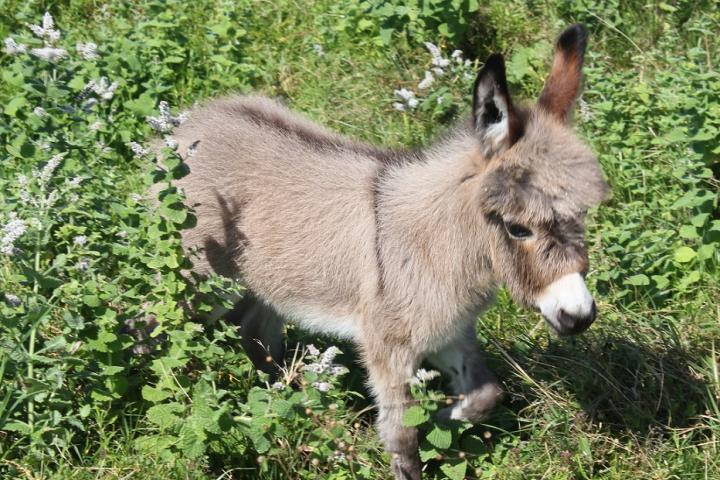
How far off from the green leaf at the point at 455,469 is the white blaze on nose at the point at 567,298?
83 cm

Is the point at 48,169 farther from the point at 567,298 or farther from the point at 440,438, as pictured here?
the point at 567,298

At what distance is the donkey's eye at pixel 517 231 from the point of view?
12.5 ft

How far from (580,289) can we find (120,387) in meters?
1.87

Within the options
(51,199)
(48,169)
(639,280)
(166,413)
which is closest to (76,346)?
(166,413)

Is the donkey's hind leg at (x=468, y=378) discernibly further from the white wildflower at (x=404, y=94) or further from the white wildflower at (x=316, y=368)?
the white wildflower at (x=404, y=94)

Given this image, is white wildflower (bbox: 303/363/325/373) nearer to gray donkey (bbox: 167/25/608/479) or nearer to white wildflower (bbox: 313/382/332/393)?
white wildflower (bbox: 313/382/332/393)

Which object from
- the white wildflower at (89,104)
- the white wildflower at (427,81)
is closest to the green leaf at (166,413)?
the white wildflower at (89,104)

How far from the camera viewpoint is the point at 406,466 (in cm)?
429

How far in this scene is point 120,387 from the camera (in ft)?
14.0

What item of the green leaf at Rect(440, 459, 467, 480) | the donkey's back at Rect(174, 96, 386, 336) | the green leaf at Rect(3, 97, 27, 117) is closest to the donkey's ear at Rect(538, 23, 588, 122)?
the donkey's back at Rect(174, 96, 386, 336)

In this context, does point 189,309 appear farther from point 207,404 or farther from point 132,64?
point 132,64

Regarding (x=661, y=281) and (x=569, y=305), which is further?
(x=661, y=281)

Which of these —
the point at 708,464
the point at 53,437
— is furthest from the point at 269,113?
the point at 708,464

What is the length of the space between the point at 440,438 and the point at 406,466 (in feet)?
0.64
